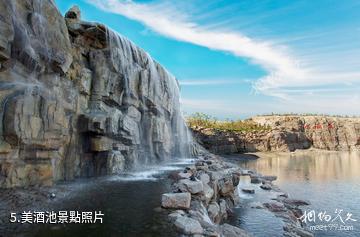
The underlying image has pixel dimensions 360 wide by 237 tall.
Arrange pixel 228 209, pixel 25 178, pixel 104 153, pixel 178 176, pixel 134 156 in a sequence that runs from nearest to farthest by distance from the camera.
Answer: pixel 25 178 → pixel 228 209 → pixel 178 176 → pixel 104 153 → pixel 134 156

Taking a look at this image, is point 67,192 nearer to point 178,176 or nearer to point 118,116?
point 178,176

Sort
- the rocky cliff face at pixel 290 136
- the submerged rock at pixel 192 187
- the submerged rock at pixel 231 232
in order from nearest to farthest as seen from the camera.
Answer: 1. the submerged rock at pixel 231 232
2. the submerged rock at pixel 192 187
3. the rocky cliff face at pixel 290 136

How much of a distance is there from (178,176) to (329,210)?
946 cm

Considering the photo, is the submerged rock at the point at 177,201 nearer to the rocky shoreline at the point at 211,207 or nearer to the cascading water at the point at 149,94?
the rocky shoreline at the point at 211,207

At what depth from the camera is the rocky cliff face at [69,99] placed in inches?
575

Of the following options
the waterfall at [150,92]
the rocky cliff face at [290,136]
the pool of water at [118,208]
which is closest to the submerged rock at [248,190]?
the pool of water at [118,208]

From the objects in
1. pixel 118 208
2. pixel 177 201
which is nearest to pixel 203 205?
pixel 177 201

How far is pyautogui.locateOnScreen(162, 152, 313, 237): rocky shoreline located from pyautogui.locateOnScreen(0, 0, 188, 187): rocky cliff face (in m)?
6.20

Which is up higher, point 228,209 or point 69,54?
point 69,54

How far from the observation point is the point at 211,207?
46.0 feet

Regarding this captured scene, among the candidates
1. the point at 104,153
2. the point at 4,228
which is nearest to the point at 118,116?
the point at 104,153

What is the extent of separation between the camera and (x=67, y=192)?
14.8 metres

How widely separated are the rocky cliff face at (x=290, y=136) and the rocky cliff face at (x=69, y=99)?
3615 cm

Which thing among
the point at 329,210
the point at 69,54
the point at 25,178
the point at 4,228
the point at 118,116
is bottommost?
the point at 329,210
